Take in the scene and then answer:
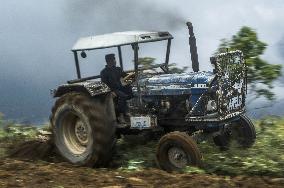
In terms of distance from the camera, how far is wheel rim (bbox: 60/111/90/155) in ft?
34.2

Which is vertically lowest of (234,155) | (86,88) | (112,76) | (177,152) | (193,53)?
(234,155)

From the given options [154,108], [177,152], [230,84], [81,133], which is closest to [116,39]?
[154,108]

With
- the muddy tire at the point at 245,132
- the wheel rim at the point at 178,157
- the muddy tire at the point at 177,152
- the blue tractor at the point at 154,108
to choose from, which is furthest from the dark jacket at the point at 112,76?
the muddy tire at the point at 245,132

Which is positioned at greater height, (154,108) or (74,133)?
(154,108)

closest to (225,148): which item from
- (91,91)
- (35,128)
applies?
(91,91)

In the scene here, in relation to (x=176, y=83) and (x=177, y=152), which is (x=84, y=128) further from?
(x=177, y=152)

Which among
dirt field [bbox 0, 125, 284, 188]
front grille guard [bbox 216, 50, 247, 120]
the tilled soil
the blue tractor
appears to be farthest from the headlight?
the tilled soil

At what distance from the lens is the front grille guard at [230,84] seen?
9.53m

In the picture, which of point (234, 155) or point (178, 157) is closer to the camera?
point (234, 155)

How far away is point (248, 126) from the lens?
10648 mm

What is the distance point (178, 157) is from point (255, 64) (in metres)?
4.75

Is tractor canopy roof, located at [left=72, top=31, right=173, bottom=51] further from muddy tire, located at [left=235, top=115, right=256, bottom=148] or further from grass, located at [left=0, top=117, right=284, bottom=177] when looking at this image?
muddy tire, located at [left=235, top=115, right=256, bottom=148]

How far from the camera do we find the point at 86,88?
32.6 feet

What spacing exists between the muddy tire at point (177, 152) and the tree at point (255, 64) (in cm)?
445
